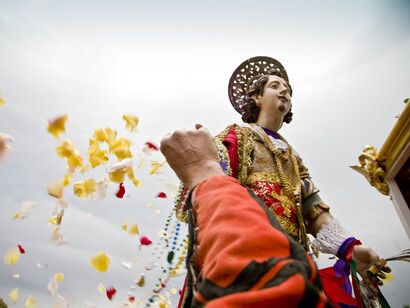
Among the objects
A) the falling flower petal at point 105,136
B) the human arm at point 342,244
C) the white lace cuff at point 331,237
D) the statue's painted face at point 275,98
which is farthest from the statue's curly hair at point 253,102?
the falling flower petal at point 105,136

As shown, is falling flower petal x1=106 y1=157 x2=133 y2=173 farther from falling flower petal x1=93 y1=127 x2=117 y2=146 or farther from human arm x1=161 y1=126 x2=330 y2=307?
human arm x1=161 y1=126 x2=330 y2=307

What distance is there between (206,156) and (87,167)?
48.2 inches

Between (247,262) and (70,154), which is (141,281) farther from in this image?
(70,154)

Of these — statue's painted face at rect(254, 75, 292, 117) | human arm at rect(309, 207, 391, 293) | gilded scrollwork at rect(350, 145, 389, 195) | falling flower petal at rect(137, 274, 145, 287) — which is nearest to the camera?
falling flower petal at rect(137, 274, 145, 287)

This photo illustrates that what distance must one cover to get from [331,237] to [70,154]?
6.13 ft

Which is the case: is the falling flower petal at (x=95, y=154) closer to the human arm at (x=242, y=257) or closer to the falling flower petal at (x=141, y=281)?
the falling flower petal at (x=141, y=281)

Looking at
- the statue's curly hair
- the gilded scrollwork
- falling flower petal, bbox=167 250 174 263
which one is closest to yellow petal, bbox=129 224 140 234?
falling flower petal, bbox=167 250 174 263

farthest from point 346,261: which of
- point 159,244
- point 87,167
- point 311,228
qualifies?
point 87,167

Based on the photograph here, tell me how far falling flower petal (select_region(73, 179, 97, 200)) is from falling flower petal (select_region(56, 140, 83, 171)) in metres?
0.12

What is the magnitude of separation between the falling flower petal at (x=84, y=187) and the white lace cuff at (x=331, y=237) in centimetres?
157

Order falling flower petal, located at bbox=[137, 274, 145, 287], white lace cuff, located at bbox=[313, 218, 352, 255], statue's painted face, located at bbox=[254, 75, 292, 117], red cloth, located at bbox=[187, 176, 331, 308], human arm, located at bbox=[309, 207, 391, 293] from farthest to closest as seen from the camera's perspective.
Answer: statue's painted face, located at bbox=[254, 75, 292, 117] < white lace cuff, located at bbox=[313, 218, 352, 255] < human arm, located at bbox=[309, 207, 391, 293] < falling flower petal, located at bbox=[137, 274, 145, 287] < red cloth, located at bbox=[187, 176, 331, 308]

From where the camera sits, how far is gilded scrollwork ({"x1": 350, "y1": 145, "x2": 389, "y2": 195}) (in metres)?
2.65

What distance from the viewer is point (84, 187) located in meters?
1.72

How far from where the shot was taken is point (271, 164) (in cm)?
177
